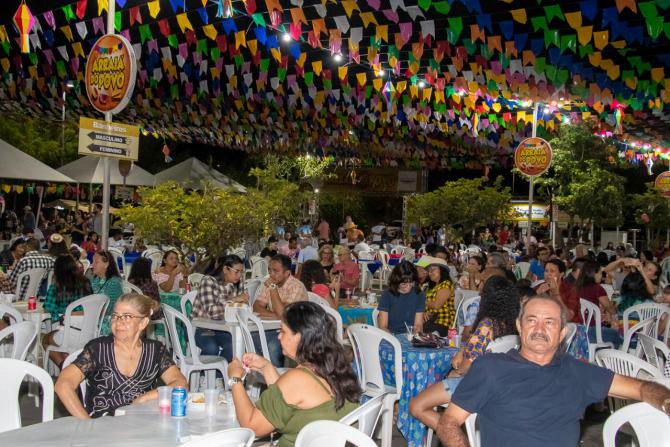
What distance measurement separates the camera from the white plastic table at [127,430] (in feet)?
11.1

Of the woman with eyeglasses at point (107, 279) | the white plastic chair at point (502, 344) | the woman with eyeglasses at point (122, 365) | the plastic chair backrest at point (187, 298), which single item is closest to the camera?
the woman with eyeglasses at point (122, 365)

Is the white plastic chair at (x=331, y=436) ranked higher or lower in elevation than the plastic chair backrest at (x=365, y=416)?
higher

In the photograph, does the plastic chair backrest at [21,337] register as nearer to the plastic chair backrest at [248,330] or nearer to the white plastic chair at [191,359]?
the white plastic chair at [191,359]

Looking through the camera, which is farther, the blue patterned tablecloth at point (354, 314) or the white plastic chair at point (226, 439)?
the blue patterned tablecloth at point (354, 314)

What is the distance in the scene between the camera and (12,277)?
32.3ft

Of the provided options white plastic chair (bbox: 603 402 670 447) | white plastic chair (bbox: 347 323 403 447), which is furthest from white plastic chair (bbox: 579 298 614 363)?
white plastic chair (bbox: 603 402 670 447)

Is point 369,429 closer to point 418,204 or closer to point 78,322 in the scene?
point 78,322

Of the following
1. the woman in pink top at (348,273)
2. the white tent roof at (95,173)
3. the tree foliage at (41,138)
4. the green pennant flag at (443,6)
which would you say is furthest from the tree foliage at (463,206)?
the tree foliage at (41,138)

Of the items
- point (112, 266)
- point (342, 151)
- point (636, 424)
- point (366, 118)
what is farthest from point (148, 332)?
point (342, 151)

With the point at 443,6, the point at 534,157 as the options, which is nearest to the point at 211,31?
the point at 443,6

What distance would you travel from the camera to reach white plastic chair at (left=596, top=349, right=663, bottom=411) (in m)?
4.75

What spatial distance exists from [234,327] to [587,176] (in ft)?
60.9

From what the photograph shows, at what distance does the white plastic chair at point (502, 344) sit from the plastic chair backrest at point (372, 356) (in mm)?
880

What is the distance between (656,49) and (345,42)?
5.68 metres
